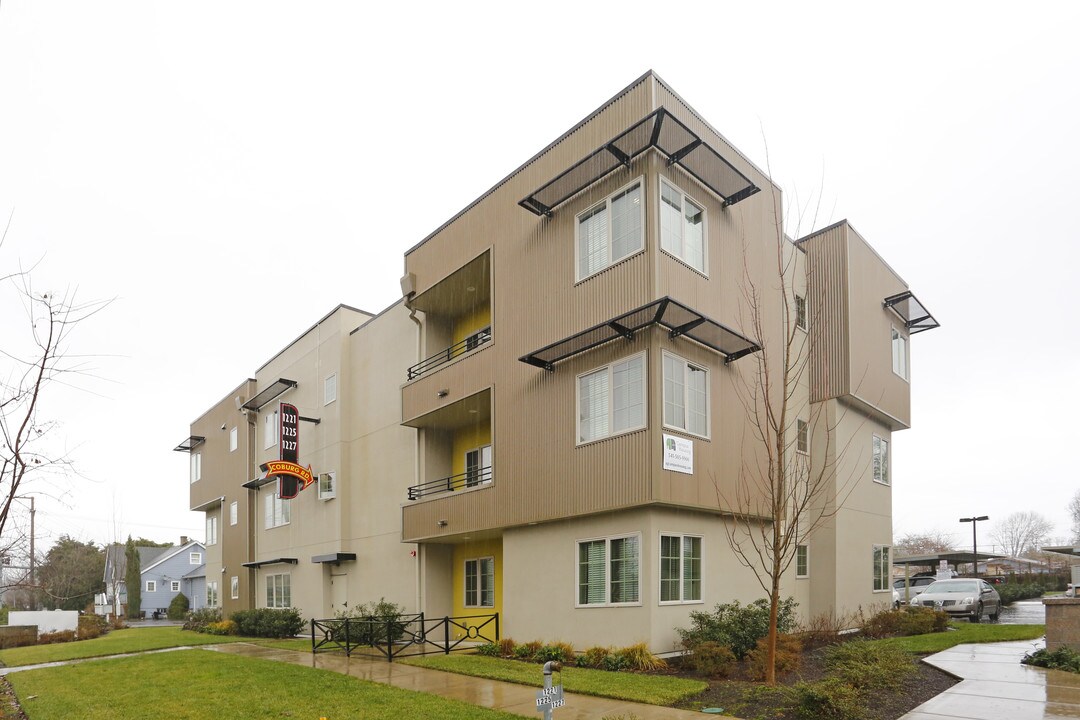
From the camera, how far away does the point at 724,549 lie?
17.0m

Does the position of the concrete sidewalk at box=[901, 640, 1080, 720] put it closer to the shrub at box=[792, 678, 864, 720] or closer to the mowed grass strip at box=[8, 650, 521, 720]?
the shrub at box=[792, 678, 864, 720]

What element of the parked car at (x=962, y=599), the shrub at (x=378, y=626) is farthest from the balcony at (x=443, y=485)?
the parked car at (x=962, y=599)

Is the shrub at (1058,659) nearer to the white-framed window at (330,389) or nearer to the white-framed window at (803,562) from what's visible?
the white-framed window at (803,562)

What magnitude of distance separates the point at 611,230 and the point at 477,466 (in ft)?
29.5

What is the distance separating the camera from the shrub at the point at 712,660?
13070 mm

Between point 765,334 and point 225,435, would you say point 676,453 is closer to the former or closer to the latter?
point 765,334

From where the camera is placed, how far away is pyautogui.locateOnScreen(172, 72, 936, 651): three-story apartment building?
15266 millimetres

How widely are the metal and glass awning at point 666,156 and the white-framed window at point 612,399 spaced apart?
4087mm

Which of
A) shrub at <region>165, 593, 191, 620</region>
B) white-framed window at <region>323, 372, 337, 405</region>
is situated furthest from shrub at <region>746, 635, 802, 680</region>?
shrub at <region>165, 593, 191, 620</region>

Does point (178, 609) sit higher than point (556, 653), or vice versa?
point (556, 653)

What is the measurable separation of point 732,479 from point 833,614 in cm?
586

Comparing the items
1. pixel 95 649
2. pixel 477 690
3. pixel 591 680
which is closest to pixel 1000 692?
pixel 591 680

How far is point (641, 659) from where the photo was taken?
14.0 metres

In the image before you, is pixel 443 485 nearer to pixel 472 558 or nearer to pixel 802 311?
pixel 472 558
